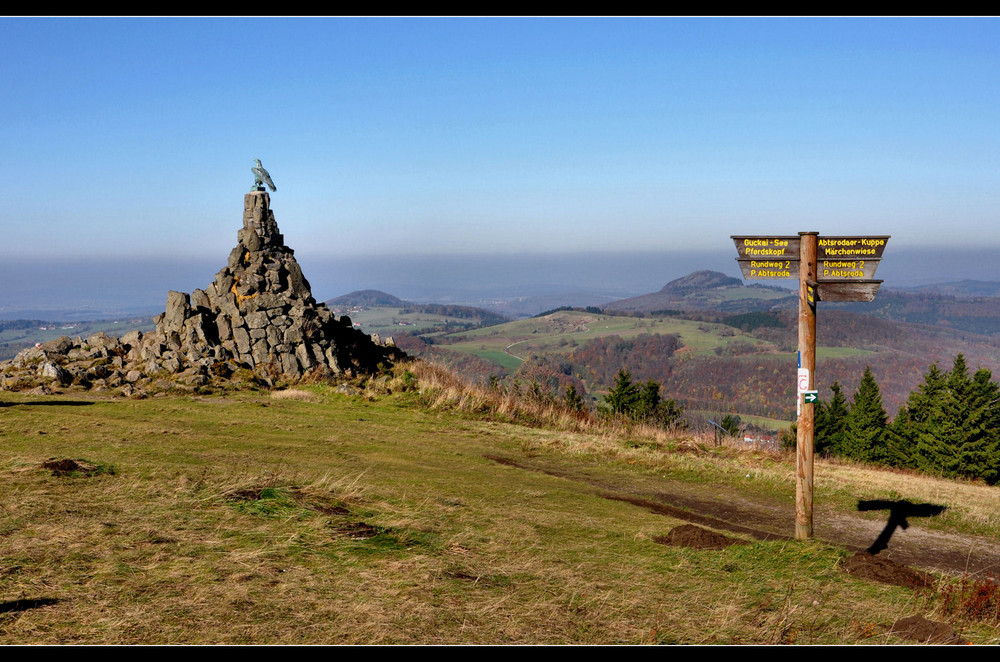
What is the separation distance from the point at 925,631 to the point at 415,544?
549cm

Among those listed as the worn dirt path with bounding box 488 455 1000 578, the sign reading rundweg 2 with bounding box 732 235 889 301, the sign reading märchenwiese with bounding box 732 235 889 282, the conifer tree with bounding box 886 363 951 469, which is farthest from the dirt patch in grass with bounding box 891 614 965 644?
the conifer tree with bounding box 886 363 951 469

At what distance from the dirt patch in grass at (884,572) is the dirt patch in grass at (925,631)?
1801mm

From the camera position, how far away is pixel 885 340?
7648 inches

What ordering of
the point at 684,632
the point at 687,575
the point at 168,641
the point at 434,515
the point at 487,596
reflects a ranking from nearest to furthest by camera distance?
the point at 168,641, the point at 684,632, the point at 487,596, the point at 687,575, the point at 434,515

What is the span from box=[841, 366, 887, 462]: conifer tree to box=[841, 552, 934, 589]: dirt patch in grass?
150 ft

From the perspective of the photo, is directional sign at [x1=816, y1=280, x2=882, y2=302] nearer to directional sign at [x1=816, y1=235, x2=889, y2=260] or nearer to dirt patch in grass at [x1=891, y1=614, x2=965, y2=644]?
directional sign at [x1=816, y1=235, x2=889, y2=260]

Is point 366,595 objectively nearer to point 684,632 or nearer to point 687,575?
point 684,632

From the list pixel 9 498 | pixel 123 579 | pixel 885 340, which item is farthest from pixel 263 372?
pixel 885 340

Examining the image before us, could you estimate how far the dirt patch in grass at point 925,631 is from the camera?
6.24 metres

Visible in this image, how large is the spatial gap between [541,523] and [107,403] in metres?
16.8

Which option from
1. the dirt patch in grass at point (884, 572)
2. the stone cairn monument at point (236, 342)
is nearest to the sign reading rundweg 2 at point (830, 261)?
the dirt patch in grass at point (884, 572)

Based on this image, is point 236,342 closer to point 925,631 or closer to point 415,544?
point 415,544

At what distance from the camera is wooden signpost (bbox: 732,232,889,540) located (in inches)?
382

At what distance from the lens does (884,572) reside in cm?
859
